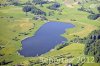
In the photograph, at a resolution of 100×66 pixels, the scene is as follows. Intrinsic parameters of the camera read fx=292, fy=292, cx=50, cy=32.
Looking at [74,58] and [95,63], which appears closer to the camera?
[95,63]

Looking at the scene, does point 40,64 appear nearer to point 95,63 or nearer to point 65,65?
point 65,65

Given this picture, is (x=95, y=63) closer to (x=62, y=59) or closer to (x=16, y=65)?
(x=62, y=59)

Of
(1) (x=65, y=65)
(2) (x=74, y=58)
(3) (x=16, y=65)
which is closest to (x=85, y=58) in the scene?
(2) (x=74, y=58)

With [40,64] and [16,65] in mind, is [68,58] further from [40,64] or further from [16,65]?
[16,65]

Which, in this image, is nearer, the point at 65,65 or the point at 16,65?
the point at 65,65

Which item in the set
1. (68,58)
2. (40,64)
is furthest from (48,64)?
(68,58)

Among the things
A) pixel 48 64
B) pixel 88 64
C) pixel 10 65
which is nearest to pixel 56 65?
pixel 48 64

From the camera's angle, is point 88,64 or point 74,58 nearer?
point 88,64
